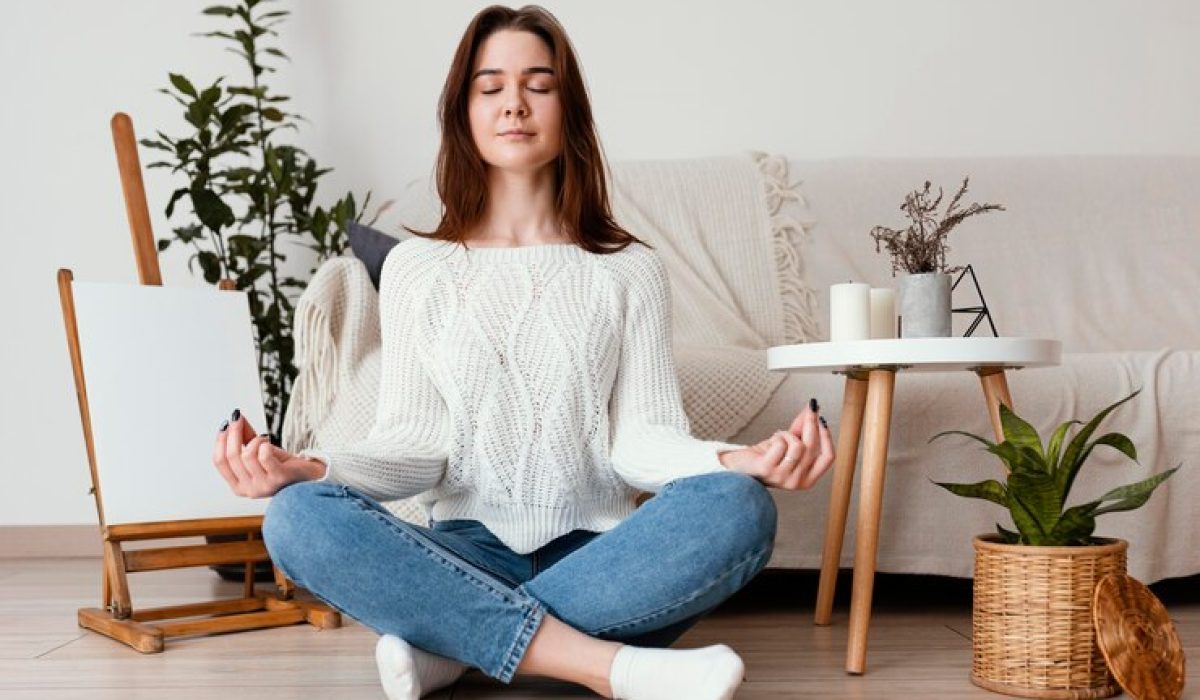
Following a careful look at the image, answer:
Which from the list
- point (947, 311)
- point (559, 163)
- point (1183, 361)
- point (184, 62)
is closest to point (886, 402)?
point (947, 311)

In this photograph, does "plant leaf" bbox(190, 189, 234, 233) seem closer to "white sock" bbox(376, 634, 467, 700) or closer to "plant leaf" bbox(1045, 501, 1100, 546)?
"white sock" bbox(376, 634, 467, 700)

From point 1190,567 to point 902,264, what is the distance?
2.40 feet

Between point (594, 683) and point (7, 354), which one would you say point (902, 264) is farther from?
point (7, 354)

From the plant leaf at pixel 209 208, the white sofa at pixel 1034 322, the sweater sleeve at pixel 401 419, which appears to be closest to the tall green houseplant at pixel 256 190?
the plant leaf at pixel 209 208

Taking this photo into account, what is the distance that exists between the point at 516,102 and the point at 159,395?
0.86 metres

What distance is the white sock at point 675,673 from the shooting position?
1.25 meters

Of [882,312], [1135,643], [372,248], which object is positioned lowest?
[1135,643]

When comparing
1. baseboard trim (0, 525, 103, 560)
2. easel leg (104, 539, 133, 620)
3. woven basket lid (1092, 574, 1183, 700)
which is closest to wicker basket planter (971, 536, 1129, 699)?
woven basket lid (1092, 574, 1183, 700)

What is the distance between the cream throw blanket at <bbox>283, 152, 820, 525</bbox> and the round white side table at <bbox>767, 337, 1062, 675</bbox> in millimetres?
276

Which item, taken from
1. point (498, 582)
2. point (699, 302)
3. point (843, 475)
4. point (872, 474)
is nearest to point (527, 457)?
point (498, 582)

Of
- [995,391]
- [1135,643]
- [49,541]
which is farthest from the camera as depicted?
[49,541]

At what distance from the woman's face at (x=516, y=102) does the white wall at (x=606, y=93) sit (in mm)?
1433

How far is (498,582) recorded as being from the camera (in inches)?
53.7

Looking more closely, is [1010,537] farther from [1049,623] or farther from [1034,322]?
[1034,322]
